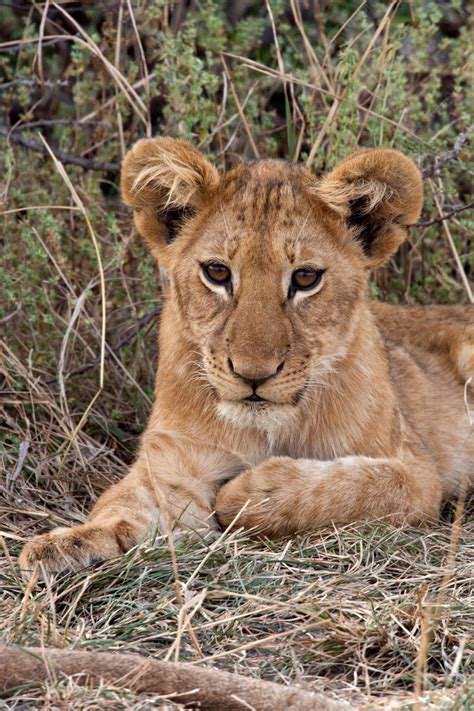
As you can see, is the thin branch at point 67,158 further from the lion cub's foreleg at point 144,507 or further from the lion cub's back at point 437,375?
the lion cub's foreleg at point 144,507

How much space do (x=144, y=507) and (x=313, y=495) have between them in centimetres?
50

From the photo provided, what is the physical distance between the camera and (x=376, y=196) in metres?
3.53

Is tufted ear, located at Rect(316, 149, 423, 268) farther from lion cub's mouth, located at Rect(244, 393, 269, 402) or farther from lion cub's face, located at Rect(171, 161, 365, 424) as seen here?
lion cub's mouth, located at Rect(244, 393, 269, 402)

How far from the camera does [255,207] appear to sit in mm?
3426

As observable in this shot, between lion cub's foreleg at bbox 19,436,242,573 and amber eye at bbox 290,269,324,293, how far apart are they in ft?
1.96

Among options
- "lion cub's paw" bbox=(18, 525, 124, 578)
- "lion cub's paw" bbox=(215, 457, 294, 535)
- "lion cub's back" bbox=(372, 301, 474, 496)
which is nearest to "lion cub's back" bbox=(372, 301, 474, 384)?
"lion cub's back" bbox=(372, 301, 474, 496)

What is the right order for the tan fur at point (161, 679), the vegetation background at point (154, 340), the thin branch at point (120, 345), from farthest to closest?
the thin branch at point (120, 345)
the vegetation background at point (154, 340)
the tan fur at point (161, 679)

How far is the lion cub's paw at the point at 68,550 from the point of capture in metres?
2.99

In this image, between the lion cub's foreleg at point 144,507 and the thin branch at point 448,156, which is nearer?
the lion cub's foreleg at point 144,507

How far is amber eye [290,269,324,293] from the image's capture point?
11.0 feet

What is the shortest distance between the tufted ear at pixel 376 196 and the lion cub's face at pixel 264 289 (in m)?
0.07

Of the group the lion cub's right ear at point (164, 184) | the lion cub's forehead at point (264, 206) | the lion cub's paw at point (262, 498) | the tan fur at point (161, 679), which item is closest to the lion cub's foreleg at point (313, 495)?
the lion cub's paw at point (262, 498)

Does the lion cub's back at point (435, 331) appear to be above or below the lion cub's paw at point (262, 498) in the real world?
above

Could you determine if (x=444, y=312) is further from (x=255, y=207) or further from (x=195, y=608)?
(x=195, y=608)
